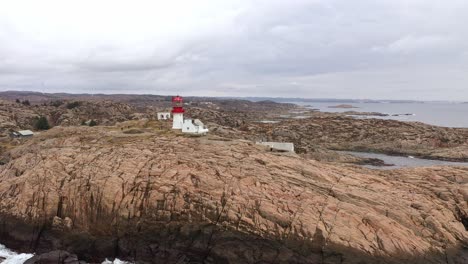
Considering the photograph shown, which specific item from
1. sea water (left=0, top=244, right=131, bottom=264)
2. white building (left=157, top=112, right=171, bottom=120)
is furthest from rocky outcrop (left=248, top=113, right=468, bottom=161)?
sea water (left=0, top=244, right=131, bottom=264)

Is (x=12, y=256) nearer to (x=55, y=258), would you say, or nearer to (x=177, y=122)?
(x=55, y=258)

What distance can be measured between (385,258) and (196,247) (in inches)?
588

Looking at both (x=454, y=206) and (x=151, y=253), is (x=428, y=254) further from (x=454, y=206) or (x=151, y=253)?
(x=151, y=253)

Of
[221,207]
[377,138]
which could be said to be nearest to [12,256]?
[221,207]

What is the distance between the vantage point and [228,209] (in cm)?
3184

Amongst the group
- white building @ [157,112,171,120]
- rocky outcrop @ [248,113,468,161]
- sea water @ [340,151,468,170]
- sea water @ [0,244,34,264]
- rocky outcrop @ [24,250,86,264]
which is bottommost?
sea water @ [0,244,34,264]

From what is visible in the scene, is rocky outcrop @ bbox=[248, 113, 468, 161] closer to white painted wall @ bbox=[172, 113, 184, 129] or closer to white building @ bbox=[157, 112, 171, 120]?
white building @ bbox=[157, 112, 171, 120]

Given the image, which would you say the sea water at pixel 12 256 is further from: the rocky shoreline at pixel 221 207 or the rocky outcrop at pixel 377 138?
the rocky outcrop at pixel 377 138

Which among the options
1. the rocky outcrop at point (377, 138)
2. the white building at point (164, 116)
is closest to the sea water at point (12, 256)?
the white building at point (164, 116)

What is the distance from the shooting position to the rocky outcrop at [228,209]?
29.6m

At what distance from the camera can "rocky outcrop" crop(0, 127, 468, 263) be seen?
2956cm

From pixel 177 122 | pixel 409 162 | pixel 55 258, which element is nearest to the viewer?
pixel 55 258

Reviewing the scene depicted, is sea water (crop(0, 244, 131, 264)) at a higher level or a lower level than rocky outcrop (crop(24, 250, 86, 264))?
lower

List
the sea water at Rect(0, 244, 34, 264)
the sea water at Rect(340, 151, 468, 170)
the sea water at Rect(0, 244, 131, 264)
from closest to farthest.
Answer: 1. the sea water at Rect(0, 244, 131, 264)
2. the sea water at Rect(0, 244, 34, 264)
3. the sea water at Rect(340, 151, 468, 170)
